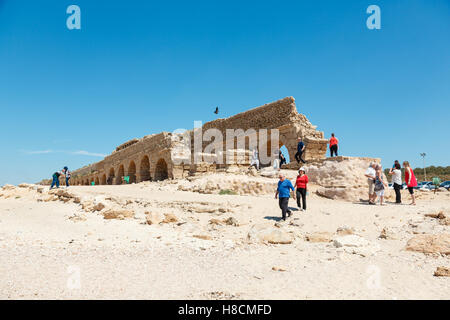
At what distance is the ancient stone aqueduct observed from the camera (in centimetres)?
1523

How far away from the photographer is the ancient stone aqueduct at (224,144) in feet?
50.0

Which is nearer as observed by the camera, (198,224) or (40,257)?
(40,257)

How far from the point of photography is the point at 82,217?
22.4 feet

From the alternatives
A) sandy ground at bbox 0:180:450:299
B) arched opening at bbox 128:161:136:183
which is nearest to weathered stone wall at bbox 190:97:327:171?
arched opening at bbox 128:161:136:183

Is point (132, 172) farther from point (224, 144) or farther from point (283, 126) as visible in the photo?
point (283, 126)

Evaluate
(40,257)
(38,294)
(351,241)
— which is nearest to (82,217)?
(40,257)

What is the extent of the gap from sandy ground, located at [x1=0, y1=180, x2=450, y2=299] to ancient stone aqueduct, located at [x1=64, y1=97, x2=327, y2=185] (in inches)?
280

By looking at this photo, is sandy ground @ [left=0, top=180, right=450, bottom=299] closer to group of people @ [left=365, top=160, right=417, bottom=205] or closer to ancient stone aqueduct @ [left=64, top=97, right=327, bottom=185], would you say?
group of people @ [left=365, top=160, right=417, bottom=205]

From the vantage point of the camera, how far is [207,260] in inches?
166

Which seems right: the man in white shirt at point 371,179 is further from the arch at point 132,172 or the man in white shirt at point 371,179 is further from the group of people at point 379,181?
the arch at point 132,172

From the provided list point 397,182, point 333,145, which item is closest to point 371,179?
point 397,182

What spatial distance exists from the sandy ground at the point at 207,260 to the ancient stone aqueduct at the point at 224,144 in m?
7.11
